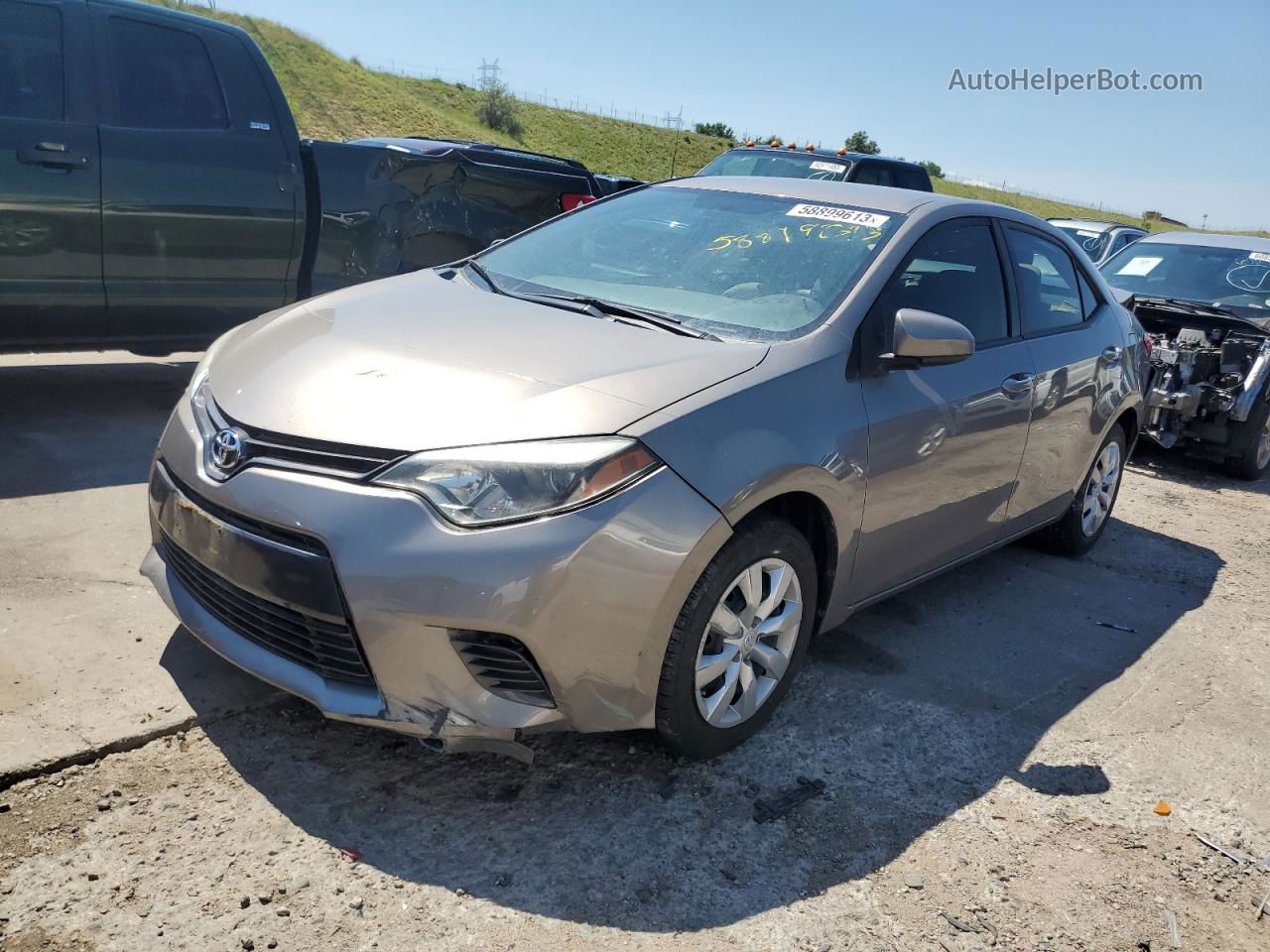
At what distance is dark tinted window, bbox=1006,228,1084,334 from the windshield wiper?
5.94ft

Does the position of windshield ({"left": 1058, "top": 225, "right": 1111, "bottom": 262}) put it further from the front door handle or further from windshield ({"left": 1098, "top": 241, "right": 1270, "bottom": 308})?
the front door handle

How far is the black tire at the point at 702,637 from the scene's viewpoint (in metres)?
2.79

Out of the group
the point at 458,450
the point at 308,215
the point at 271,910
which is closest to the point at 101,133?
the point at 308,215

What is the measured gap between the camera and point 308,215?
6148 millimetres

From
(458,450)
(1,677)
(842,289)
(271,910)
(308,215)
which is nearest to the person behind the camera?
(271,910)

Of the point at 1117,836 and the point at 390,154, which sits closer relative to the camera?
the point at 1117,836

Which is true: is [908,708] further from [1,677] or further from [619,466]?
[1,677]

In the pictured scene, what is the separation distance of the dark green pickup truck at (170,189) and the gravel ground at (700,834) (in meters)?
3.26

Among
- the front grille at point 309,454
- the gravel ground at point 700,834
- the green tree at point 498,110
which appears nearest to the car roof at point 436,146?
the front grille at point 309,454

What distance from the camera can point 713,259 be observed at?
379cm

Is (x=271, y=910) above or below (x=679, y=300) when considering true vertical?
below

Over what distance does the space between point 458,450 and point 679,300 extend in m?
1.28

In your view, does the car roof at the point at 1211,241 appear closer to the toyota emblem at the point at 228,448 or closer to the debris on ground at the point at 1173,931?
the debris on ground at the point at 1173,931

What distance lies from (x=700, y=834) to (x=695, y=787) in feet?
0.71
